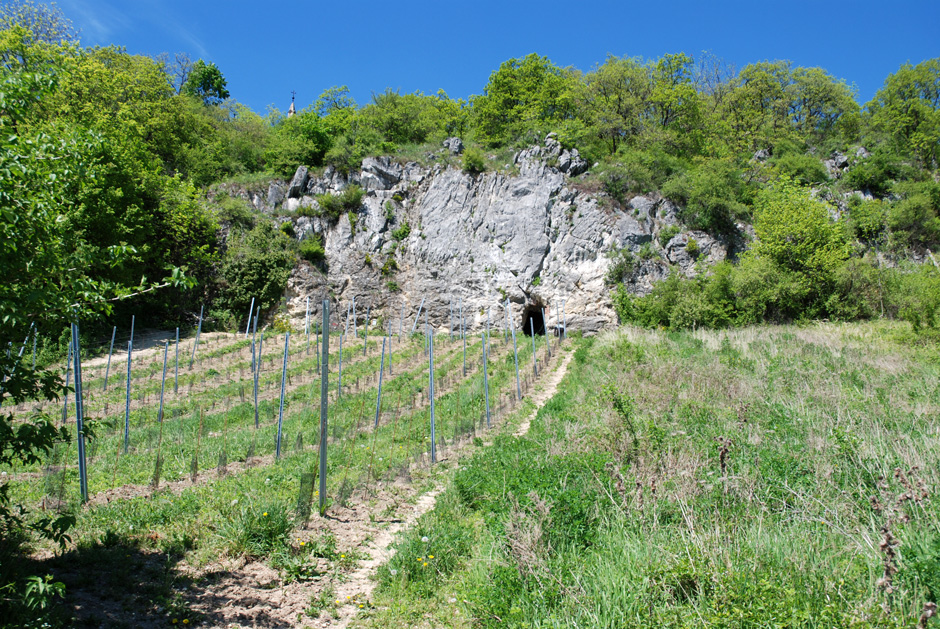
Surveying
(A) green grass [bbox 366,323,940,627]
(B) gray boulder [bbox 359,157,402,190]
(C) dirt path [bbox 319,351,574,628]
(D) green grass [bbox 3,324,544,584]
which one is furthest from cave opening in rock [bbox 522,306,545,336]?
(C) dirt path [bbox 319,351,574,628]

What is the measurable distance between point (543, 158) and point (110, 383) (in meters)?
24.8

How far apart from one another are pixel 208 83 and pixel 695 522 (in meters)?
64.8

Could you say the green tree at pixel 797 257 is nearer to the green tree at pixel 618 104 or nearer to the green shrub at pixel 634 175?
the green shrub at pixel 634 175

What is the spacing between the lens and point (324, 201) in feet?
103

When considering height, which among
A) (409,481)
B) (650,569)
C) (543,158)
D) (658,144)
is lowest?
(409,481)

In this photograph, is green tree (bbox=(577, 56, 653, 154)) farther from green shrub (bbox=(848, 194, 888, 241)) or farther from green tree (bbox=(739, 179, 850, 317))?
green shrub (bbox=(848, 194, 888, 241))

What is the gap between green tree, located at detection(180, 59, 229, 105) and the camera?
168 ft

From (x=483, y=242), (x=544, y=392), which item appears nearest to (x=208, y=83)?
(x=483, y=242)

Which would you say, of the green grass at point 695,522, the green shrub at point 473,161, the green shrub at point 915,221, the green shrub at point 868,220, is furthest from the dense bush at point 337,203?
the green shrub at point 915,221

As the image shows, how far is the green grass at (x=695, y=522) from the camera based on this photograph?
3.69 metres

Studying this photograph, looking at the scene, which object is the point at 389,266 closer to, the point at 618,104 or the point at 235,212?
the point at 235,212

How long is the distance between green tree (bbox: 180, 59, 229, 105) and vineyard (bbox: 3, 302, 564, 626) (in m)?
41.9

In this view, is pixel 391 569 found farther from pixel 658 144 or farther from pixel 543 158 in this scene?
pixel 658 144

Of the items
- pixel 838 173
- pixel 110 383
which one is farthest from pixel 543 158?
pixel 110 383
